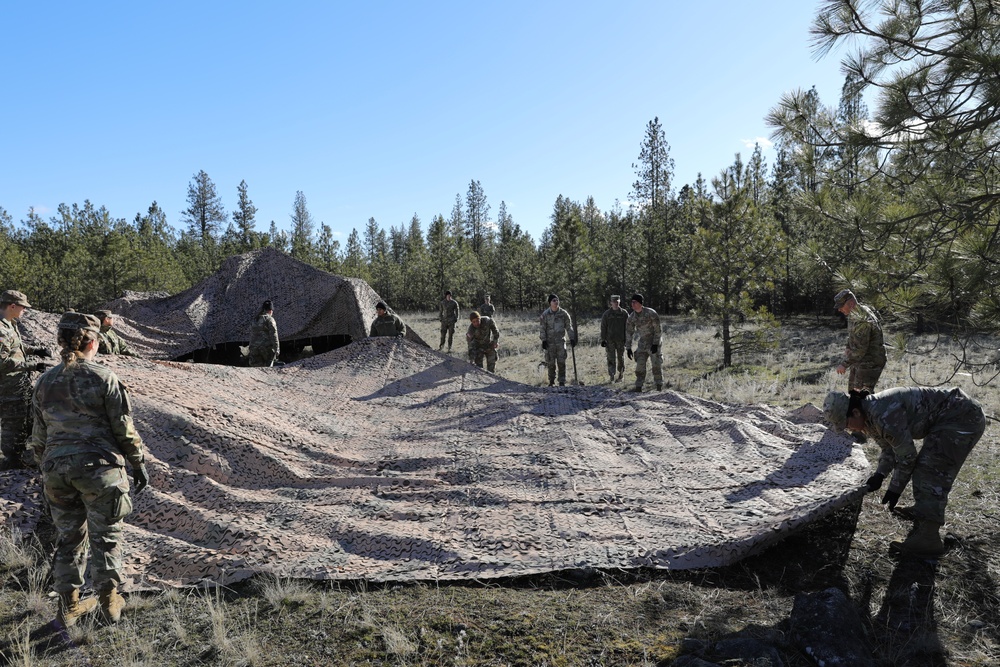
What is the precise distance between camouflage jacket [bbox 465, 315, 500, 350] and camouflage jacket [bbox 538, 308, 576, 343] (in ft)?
3.39

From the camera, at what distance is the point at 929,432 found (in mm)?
4262

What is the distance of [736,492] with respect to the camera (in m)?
4.89

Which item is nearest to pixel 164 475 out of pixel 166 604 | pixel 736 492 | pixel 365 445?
pixel 166 604

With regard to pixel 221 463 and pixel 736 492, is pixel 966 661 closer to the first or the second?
pixel 736 492

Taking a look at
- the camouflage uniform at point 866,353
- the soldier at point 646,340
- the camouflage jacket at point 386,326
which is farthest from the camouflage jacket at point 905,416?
the camouflage jacket at point 386,326

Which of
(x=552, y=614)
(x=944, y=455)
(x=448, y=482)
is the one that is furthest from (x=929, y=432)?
(x=448, y=482)

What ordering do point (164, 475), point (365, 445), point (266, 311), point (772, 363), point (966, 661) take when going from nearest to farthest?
1. point (966, 661)
2. point (164, 475)
3. point (365, 445)
4. point (266, 311)
5. point (772, 363)

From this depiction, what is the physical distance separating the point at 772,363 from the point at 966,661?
1212 cm

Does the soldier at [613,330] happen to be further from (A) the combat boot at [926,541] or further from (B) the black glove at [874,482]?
(A) the combat boot at [926,541]

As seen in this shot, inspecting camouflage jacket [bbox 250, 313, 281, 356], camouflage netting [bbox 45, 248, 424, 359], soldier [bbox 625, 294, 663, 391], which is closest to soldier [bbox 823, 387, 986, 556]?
soldier [bbox 625, 294, 663, 391]

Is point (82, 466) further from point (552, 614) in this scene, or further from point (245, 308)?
point (245, 308)

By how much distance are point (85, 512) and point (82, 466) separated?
0.42 meters

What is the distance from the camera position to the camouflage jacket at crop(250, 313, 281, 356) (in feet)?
34.1

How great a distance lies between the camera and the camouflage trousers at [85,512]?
3.45 metres
